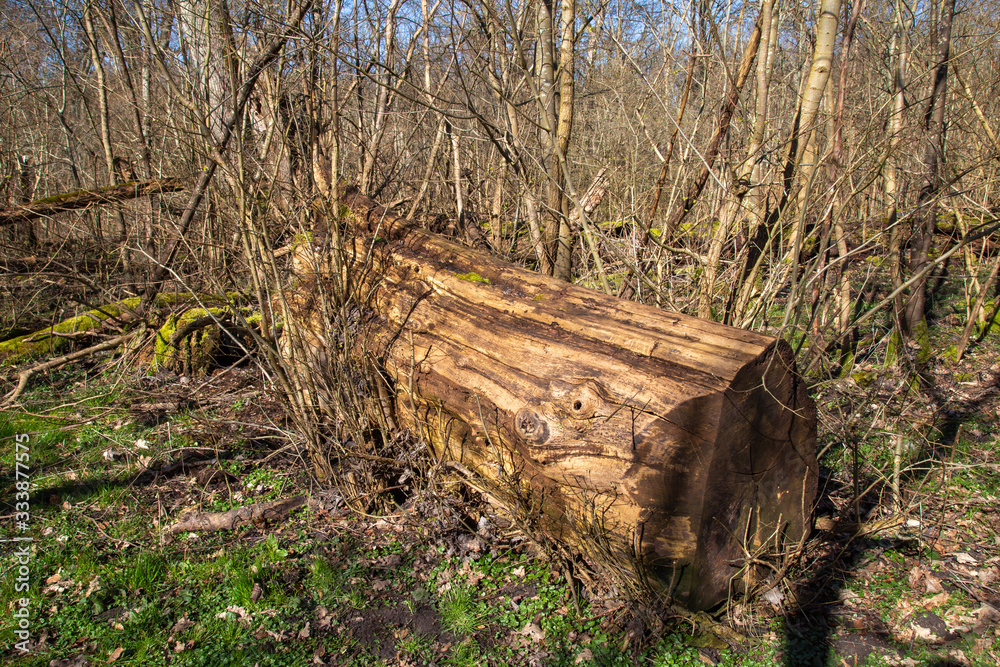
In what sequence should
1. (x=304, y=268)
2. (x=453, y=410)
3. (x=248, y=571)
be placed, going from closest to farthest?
(x=248, y=571) → (x=453, y=410) → (x=304, y=268)

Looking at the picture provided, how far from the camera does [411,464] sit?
11.2 ft

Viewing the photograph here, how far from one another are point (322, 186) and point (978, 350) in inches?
234

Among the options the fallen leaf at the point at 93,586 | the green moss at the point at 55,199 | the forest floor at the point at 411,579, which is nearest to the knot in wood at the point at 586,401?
the forest floor at the point at 411,579

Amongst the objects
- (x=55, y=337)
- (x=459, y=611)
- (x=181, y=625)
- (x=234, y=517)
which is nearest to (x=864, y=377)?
(x=459, y=611)

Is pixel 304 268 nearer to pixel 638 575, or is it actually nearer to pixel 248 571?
pixel 248 571

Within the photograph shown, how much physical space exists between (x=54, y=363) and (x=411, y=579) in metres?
3.77

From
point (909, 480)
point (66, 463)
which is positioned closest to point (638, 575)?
point (909, 480)

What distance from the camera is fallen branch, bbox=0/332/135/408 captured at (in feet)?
14.3

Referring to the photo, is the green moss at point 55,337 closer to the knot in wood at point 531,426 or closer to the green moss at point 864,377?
the knot in wood at point 531,426

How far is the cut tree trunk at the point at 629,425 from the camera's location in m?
2.43

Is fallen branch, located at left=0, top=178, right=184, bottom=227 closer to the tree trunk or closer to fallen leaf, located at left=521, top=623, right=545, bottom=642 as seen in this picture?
fallen leaf, located at left=521, top=623, right=545, bottom=642

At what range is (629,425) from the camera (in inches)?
98.1

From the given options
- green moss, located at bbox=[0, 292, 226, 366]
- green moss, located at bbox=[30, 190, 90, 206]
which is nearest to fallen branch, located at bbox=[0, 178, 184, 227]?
green moss, located at bbox=[30, 190, 90, 206]

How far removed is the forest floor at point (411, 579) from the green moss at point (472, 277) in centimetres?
119
